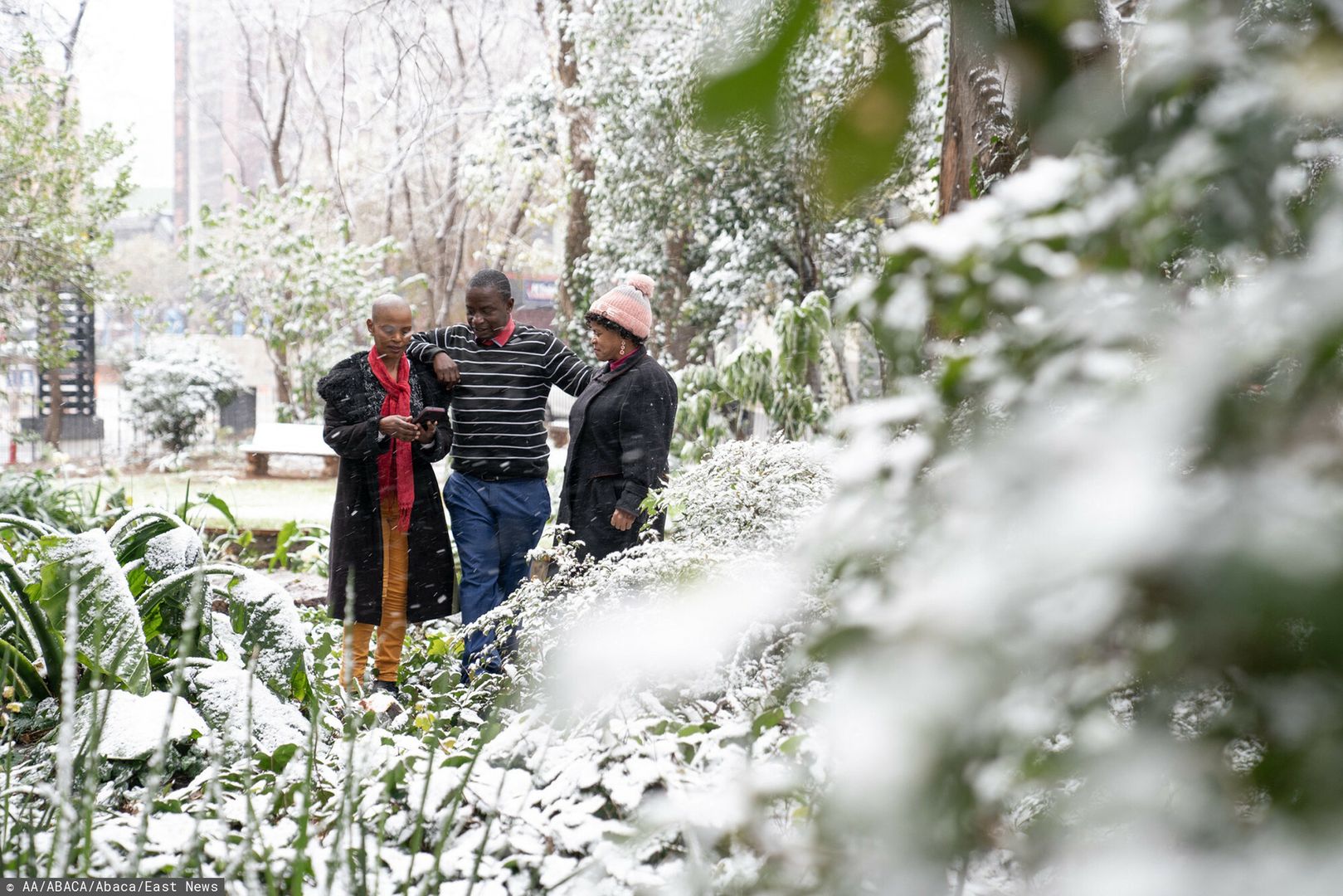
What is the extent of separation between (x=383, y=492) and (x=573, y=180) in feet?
25.6

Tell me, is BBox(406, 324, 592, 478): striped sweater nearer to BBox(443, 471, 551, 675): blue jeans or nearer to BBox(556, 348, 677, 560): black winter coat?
BBox(443, 471, 551, 675): blue jeans

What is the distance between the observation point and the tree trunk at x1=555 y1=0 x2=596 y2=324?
11398 mm

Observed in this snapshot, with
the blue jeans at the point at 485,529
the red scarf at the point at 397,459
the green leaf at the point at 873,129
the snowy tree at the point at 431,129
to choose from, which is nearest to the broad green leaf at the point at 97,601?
the red scarf at the point at 397,459

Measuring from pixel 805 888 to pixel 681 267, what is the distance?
1077cm

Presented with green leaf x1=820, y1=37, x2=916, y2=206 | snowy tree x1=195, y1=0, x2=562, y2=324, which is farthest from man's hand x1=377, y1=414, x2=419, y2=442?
snowy tree x1=195, y1=0, x2=562, y2=324

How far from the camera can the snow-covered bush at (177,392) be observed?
13.5 metres

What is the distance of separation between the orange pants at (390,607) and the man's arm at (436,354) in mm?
532

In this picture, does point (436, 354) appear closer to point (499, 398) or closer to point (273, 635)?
point (499, 398)

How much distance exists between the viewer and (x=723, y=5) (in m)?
0.79

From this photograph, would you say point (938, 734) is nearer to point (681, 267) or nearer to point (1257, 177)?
point (1257, 177)

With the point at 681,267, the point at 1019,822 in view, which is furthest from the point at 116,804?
the point at 681,267

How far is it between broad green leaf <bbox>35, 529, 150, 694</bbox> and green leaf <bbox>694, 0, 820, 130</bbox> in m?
2.29

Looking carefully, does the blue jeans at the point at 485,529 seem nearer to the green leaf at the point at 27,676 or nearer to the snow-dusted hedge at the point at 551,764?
the snow-dusted hedge at the point at 551,764

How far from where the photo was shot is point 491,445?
439 centimetres
